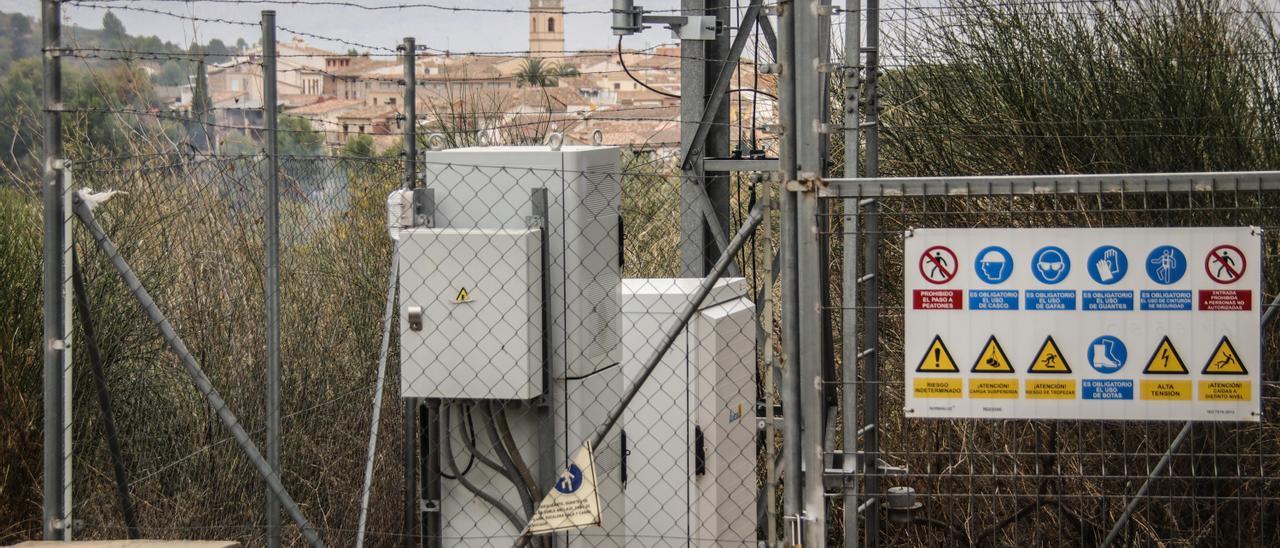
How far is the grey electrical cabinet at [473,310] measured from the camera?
3934 mm

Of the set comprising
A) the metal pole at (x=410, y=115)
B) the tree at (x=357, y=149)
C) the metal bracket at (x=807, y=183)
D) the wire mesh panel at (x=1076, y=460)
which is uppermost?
the tree at (x=357, y=149)

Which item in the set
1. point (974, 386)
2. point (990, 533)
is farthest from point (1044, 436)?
point (974, 386)

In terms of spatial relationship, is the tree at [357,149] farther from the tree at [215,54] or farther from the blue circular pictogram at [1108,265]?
the blue circular pictogram at [1108,265]

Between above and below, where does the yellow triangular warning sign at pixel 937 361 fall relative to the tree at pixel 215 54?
below

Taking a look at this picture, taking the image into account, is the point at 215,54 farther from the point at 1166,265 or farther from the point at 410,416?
the point at 1166,265

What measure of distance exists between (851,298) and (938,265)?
41.4 inches

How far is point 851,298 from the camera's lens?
4.61 m

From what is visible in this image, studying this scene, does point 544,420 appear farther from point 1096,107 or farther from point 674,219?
point 674,219

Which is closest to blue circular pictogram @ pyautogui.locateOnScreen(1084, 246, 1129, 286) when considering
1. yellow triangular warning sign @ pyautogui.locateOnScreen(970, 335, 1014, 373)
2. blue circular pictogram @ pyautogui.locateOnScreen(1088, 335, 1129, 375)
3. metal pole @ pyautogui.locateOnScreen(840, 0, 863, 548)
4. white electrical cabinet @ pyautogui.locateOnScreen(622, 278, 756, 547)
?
blue circular pictogram @ pyautogui.locateOnScreen(1088, 335, 1129, 375)

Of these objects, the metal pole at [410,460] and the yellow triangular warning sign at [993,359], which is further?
the metal pole at [410,460]

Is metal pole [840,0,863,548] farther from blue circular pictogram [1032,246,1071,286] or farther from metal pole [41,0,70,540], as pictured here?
metal pole [41,0,70,540]

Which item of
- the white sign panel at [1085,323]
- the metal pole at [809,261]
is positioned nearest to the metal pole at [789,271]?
the metal pole at [809,261]

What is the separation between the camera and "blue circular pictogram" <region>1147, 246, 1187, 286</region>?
353 cm

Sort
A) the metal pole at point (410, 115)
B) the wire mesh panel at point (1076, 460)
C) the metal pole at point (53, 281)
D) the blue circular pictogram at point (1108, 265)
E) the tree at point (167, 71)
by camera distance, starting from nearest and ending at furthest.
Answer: the blue circular pictogram at point (1108, 265), the metal pole at point (53, 281), the metal pole at point (410, 115), the wire mesh panel at point (1076, 460), the tree at point (167, 71)
